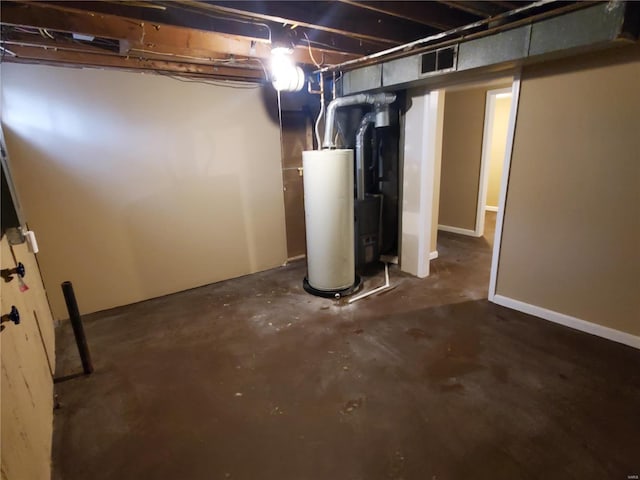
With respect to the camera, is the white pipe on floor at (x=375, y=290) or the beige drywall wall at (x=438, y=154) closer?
the white pipe on floor at (x=375, y=290)

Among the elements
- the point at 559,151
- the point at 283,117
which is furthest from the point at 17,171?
the point at 559,151

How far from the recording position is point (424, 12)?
81.3 inches

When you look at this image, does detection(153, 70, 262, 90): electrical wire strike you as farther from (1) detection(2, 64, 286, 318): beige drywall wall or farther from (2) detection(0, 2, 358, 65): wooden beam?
(2) detection(0, 2, 358, 65): wooden beam

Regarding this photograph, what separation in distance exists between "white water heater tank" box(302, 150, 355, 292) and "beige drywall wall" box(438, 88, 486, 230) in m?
2.69

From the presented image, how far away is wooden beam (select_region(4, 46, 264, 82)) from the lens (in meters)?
2.41

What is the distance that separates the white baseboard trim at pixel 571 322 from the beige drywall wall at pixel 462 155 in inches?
92.8

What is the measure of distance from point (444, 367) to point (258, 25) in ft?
8.39

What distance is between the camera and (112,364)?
7.68 ft

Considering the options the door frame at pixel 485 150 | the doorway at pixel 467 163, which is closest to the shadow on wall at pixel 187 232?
the doorway at pixel 467 163

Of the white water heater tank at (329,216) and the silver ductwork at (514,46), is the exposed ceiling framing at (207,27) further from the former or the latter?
the white water heater tank at (329,216)

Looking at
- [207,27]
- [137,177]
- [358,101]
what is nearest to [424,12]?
[358,101]

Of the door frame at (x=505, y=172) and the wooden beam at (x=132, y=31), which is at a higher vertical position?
the wooden beam at (x=132, y=31)

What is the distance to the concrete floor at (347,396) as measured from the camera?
1561 millimetres

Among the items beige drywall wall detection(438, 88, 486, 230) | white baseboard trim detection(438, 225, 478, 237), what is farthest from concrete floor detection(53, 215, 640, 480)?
beige drywall wall detection(438, 88, 486, 230)
